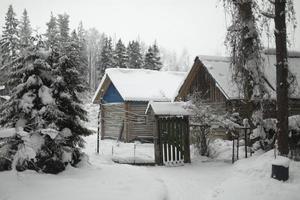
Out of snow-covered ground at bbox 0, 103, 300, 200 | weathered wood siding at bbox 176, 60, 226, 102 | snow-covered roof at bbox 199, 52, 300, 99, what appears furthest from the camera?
weathered wood siding at bbox 176, 60, 226, 102

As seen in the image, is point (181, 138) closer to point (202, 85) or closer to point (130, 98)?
point (202, 85)

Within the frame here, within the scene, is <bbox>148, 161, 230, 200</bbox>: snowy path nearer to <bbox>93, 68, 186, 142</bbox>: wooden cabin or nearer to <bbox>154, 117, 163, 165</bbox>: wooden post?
<bbox>154, 117, 163, 165</bbox>: wooden post

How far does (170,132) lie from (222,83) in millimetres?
6879

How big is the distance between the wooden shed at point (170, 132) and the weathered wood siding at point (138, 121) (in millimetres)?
12518

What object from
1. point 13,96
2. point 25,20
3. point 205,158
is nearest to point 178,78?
point 205,158

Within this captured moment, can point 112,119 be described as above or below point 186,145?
above

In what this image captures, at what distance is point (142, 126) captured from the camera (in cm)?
2842

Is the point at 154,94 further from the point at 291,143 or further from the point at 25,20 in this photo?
the point at 25,20

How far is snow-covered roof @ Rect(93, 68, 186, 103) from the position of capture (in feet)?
91.0

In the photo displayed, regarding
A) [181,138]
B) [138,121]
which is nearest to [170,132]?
[181,138]

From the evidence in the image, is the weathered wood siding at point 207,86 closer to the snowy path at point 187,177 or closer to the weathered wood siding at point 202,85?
the weathered wood siding at point 202,85

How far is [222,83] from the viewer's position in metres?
20.2

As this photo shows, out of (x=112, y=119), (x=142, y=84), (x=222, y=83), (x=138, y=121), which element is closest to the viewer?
(x=222, y=83)

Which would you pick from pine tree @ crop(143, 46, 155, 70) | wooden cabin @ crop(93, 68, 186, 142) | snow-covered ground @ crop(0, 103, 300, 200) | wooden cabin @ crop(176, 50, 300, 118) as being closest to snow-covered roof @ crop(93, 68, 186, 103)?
wooden cabin @ crop(93, 68, 186, 142)
